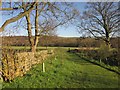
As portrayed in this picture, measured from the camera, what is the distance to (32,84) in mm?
8734

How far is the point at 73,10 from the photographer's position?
17734 millimetres

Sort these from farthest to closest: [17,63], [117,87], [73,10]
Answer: [73,10] < [17,63] < [117,87]

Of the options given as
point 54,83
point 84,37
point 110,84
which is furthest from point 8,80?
point 84,37

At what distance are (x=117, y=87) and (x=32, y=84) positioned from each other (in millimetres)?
3733

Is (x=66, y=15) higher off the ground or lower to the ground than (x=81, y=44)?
higher

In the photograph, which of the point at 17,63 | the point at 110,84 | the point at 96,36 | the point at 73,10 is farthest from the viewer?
the point at 96,36

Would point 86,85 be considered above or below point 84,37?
below

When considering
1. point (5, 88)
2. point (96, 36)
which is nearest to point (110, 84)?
point (5, 88)

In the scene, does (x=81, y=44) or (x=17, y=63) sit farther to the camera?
(x=81, y=44)

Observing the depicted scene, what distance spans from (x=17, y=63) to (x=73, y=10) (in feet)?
29.4

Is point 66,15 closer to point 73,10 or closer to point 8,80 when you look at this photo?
point 73,10

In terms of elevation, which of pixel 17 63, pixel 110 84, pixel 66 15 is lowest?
pixel 110 84

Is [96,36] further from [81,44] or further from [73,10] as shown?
[73,10]

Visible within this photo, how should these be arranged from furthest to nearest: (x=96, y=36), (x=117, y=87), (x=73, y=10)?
(x=96, y=36), (x=73, y=10), (x=117, y=87)
